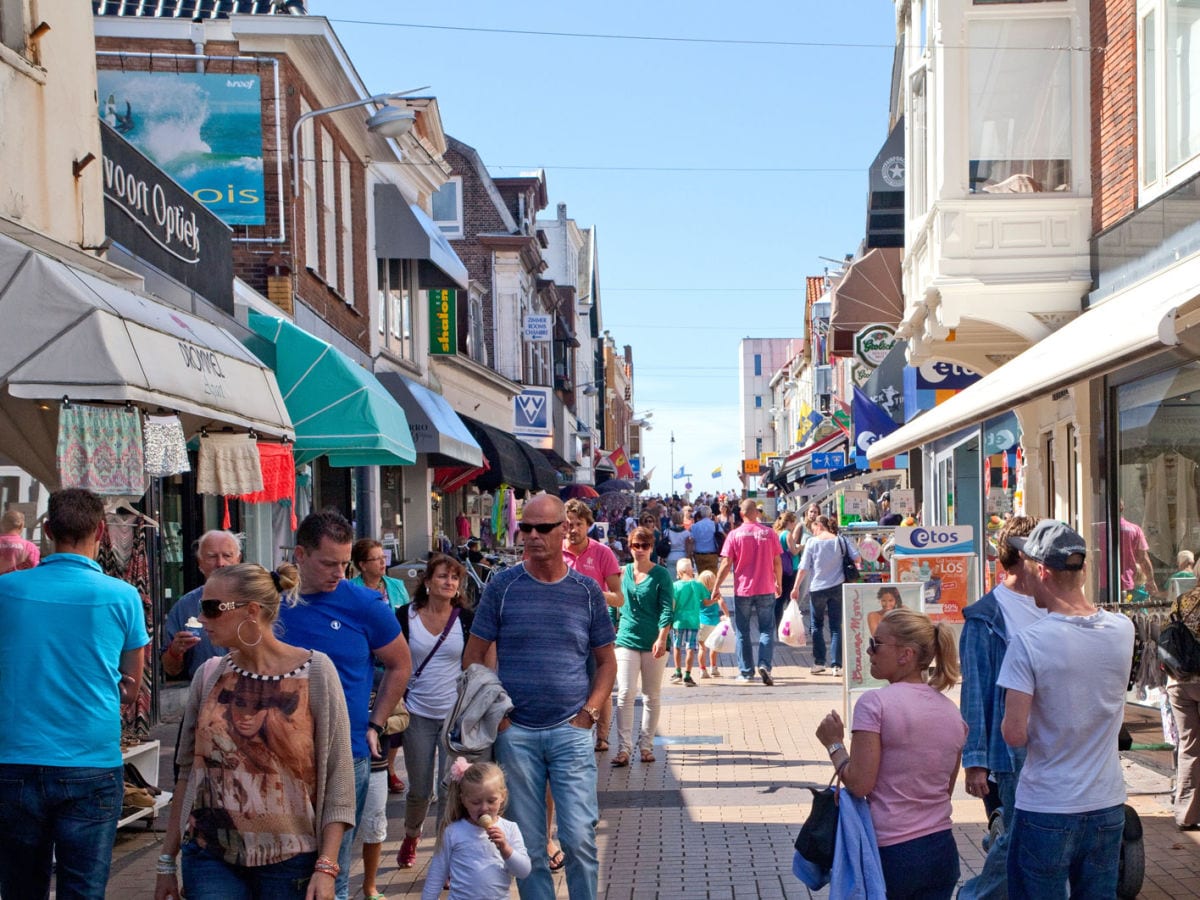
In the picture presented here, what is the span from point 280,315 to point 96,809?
12089mm

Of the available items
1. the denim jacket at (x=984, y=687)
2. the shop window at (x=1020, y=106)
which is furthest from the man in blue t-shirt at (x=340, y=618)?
the shop window at (x=1020, y=106)

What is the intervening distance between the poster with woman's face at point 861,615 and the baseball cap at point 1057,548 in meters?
5.83

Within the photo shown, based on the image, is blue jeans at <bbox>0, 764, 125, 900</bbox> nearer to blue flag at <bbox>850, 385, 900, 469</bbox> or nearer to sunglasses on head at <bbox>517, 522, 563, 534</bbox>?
sunglasses on head at <bbox>517, 522, 563, 534</bbox>

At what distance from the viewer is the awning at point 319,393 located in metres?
15.0

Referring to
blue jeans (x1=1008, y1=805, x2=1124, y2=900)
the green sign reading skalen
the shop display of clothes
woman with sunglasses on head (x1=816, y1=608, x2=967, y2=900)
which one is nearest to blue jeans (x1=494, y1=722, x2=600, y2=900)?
woman with sunglasses on head (x1=816, y1=608, x2=967, y2=900)

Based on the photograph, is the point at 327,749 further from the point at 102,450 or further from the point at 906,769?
the point at 102,450

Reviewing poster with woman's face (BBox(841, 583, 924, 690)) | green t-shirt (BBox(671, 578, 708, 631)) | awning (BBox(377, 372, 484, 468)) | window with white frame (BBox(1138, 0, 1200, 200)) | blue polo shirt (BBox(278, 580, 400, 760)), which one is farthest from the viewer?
awning (BBox(377, 372, 484, 468))

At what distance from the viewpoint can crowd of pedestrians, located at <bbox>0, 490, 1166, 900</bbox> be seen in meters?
4.15

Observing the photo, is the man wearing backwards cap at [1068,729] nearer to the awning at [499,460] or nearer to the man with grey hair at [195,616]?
the man with grey hair at [195,616]

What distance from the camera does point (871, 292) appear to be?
899 inches

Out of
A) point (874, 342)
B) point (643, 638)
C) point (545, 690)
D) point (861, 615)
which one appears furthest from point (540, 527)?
point (874, 342)

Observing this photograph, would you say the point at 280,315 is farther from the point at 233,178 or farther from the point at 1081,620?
the point at 1081,620

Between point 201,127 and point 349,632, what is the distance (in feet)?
40.8

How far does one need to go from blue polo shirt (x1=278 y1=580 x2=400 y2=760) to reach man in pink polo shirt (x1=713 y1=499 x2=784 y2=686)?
369 inches
